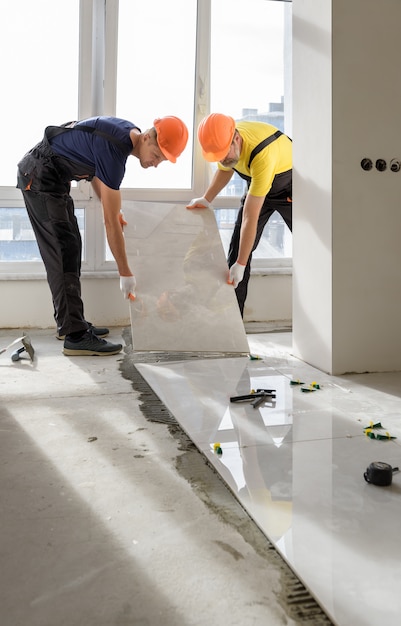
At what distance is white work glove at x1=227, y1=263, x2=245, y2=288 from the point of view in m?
3.56

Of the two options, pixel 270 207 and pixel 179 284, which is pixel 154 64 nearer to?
pixel 270 207

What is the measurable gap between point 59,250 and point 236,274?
3.25ft

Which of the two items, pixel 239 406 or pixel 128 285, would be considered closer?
pixel 239 406

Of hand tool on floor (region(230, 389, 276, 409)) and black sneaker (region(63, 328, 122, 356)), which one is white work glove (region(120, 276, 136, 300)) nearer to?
black sneaker (region(63, 328, 122, 356))

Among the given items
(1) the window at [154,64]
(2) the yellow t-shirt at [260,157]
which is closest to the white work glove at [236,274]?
(2) the yellow t-shirt at [260,157]

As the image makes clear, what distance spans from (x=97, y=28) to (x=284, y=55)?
4.45ft

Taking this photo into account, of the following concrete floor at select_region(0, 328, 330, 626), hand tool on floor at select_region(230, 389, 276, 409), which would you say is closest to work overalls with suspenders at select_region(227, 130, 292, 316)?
hand tool on floor at select_region(230, 389, 276, 409)

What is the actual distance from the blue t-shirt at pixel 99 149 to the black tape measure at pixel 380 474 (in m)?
1.88

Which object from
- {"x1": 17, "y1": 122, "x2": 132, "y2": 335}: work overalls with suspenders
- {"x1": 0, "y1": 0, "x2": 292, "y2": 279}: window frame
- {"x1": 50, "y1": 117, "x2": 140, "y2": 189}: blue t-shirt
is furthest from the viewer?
{"x1": 0, "y1": 0, "x2": 292, "y2": 279}: window frame

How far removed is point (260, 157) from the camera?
3.36 meters

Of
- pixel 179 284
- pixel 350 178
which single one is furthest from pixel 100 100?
pixel 350 178

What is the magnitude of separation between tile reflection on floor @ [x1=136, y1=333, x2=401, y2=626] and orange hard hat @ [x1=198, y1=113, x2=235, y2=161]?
1111 millimetres

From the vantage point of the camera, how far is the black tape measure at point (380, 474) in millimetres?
1710

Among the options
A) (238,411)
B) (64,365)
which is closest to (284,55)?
(64,365)
